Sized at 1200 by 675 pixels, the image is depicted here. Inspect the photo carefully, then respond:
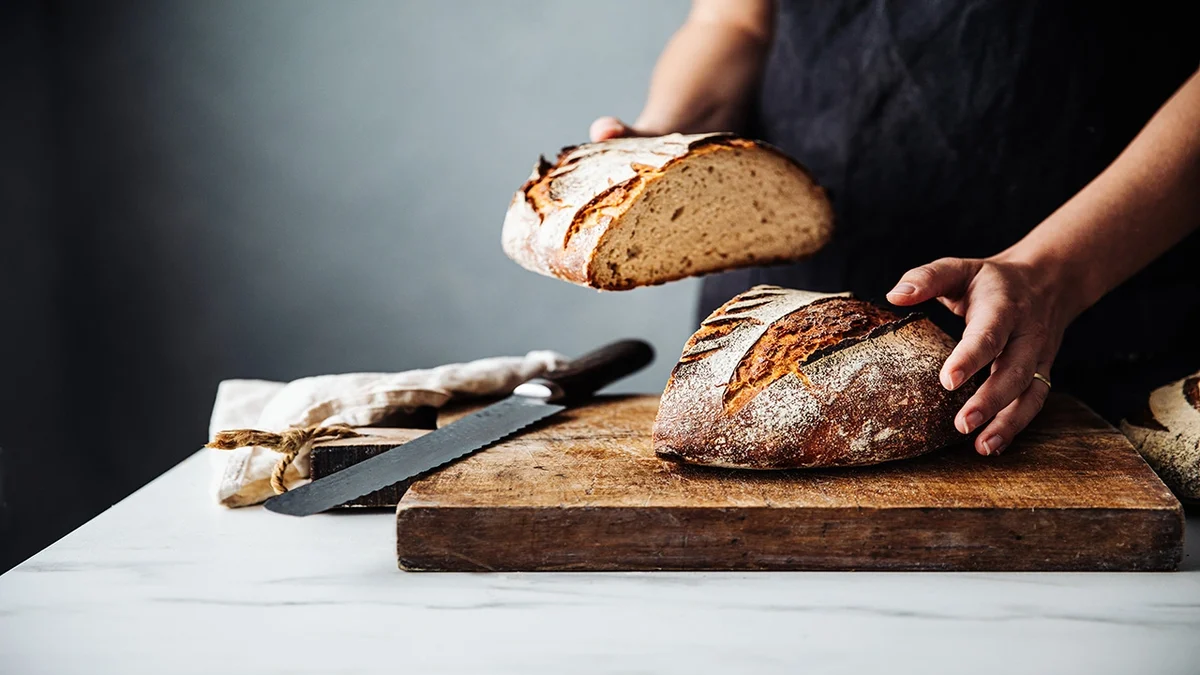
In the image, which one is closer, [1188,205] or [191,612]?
[191,612]

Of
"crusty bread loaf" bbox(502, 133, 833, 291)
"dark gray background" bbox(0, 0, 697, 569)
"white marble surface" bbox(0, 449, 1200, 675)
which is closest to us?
"white marble surface" bbox(0, 449, 1200, 675)

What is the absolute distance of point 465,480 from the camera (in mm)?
1122

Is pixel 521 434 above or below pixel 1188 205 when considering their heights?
below

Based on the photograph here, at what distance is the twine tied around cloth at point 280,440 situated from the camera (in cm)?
119

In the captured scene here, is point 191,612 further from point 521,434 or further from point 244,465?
point 521,434

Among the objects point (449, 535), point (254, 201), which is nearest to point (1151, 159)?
point (449, 535)

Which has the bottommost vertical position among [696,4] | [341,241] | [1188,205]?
[341,241]

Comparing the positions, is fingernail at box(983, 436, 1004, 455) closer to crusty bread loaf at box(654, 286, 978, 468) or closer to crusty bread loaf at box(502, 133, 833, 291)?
crusty bread loaf at box(654, 286, 978, 468)

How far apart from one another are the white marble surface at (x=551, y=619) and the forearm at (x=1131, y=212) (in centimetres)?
39

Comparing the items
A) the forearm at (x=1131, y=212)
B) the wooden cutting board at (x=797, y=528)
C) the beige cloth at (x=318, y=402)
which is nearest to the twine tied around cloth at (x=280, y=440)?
the beige cloth at (x=318, y=402)

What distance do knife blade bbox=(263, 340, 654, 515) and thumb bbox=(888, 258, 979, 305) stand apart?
514mm

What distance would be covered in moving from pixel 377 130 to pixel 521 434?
1.71 meters

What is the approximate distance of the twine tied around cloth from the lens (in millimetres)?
1188

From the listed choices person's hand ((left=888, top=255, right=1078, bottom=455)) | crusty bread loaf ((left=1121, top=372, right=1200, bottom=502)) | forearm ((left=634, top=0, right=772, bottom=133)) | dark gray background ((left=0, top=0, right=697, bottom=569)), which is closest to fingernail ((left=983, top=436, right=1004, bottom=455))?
person's hand ((left=888, top=255, right=1078, bottom=455))
